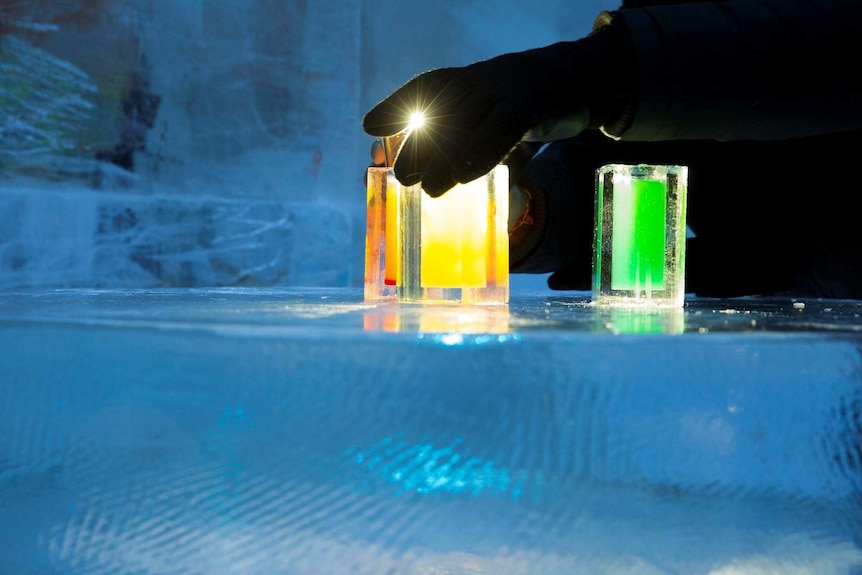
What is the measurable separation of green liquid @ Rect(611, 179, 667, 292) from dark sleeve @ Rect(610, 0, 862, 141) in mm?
68

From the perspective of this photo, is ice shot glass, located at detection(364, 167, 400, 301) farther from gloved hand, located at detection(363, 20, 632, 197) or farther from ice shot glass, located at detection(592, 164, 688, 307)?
ice shot glass, located at detection(592, 164, 688, 307)

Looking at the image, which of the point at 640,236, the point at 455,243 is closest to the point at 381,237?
the point at 455,243

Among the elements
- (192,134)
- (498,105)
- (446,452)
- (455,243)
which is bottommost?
(446,452)

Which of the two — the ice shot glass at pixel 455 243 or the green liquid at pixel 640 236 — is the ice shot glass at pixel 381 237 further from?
the green liquid at pixel 640 236

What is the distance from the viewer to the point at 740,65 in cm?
86

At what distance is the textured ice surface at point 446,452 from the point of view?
45cm

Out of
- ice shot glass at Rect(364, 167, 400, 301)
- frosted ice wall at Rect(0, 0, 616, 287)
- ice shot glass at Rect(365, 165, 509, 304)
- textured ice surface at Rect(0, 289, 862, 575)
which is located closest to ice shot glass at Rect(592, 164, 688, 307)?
ice shot glass at Rect(365, 165, 509, 304)

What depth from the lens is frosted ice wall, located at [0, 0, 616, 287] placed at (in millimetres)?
2549

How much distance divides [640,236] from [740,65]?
214mm

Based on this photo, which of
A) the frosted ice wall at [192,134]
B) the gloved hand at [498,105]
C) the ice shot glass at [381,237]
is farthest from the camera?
the frosted ice wall at [192,134]

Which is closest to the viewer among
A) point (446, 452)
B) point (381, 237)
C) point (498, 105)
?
point (446, 452)

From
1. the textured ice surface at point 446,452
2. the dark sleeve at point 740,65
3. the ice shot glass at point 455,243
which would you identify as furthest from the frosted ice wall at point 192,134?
the textured ice surface at point 446,452

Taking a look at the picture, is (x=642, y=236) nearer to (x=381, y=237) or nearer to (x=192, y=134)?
(x=381, y=237)

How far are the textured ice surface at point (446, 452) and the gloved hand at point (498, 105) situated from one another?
1.13 feet
